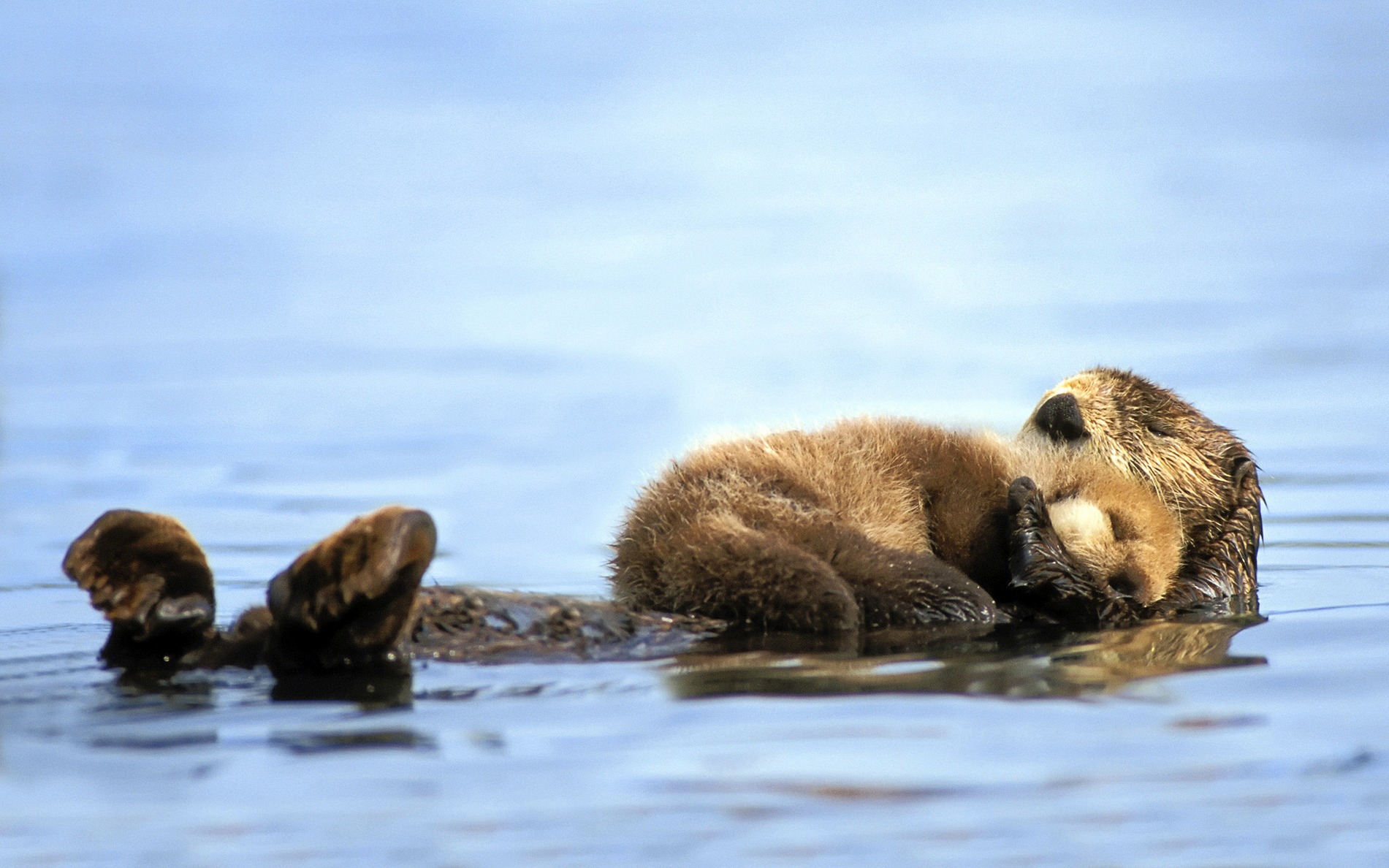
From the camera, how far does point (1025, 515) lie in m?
4.69

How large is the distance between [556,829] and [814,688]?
3.60 feet

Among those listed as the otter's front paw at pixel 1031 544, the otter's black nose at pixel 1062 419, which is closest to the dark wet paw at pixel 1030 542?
the otter's front paw at pixel 1031 544

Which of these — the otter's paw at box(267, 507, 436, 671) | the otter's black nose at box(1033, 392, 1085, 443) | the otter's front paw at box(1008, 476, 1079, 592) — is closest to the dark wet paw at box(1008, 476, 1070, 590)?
the otter's front paw at box(1008, 476, 1079, 592)

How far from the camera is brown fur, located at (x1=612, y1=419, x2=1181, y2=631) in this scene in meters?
4.38

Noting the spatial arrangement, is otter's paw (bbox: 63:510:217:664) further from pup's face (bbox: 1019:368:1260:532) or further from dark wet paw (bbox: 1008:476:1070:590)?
pup's face (bbox: 1019:368:1260:532)

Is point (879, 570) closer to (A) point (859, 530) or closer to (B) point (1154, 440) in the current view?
(A) point (859, 530)

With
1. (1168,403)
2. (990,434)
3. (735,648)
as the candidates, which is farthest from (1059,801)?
(1168,403)

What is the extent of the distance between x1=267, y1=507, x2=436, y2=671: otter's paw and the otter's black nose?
2399 millimetres

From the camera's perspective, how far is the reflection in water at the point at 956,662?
12.6 feet

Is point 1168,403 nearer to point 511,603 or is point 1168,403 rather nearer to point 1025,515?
point 1025,515

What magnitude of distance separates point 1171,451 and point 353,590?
297 cm

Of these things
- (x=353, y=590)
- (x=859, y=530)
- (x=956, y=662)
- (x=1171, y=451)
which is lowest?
(x=956, y=662)

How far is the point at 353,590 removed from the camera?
3.67 m

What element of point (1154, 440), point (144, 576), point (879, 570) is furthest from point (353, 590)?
point (1154, 440)
